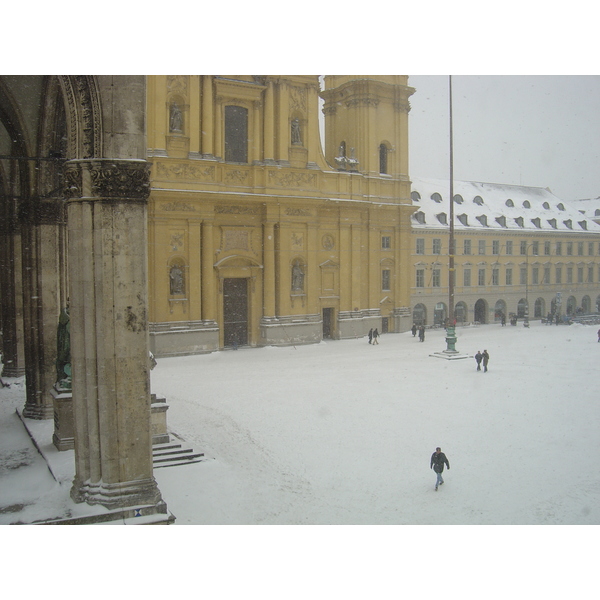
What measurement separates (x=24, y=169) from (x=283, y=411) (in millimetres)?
9109

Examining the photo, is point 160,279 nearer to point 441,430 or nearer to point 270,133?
point 270,133

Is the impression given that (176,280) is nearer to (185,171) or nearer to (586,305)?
(185,171)

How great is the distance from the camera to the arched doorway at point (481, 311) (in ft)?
137

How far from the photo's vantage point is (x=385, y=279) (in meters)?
36.8

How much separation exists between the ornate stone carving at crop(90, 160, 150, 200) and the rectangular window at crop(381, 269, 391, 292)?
96.7 ft

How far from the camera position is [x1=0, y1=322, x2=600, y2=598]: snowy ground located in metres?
9.61

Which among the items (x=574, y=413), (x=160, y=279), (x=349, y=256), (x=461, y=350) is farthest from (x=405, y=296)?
(x=574, y=413)

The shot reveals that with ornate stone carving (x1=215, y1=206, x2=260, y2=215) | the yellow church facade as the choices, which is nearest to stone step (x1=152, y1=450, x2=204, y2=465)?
the yellow church facade

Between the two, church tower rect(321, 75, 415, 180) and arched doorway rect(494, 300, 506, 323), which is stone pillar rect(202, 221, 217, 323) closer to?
church tower rect(321, 75, 415, 180)

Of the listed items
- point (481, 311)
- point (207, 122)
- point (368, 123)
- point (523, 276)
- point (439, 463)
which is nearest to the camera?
point (439, 463)

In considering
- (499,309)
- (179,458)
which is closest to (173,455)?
(179,458)

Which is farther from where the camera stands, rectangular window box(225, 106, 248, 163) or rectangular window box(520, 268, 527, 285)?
rectangular window box(520, 268, 527, 285)

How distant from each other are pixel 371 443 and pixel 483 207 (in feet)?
104

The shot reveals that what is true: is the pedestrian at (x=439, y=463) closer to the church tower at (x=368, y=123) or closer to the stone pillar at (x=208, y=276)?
the stone pillar at (x=208, y=276)
